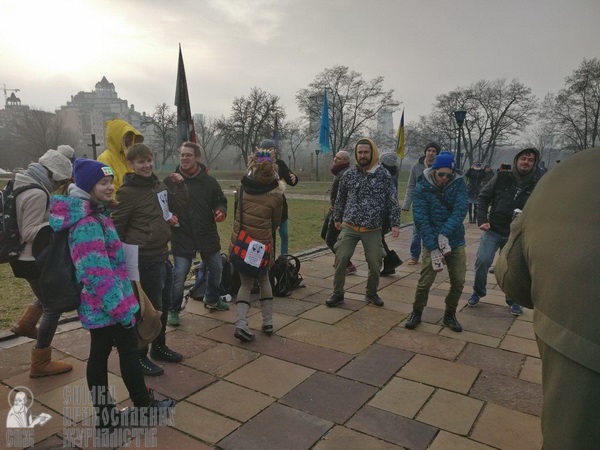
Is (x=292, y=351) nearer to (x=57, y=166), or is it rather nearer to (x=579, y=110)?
(x=57, y=166)

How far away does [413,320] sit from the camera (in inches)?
167

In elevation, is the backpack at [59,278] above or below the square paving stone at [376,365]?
above

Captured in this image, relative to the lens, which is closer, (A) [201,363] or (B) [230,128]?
(A) [201,363]

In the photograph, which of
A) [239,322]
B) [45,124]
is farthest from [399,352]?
[45,124]

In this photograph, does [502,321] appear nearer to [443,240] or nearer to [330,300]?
[443,240]

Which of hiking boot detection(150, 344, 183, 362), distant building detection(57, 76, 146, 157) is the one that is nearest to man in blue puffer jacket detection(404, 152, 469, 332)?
hiking boot detection(150, 344, 183, 362)

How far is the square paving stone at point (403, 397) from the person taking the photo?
2775 millimetres

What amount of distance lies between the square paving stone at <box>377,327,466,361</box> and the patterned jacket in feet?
2.78

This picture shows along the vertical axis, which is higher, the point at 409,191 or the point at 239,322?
the point at 409,191

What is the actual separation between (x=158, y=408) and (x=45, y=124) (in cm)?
5381

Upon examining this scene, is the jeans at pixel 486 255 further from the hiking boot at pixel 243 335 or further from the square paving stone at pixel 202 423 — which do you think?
the square paving stone at pixel 202 423

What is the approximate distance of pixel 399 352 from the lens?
144 inches

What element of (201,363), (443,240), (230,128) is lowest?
(201,363)

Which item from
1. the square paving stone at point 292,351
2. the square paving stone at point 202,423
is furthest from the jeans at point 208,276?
the square paving stone at point 202,423
